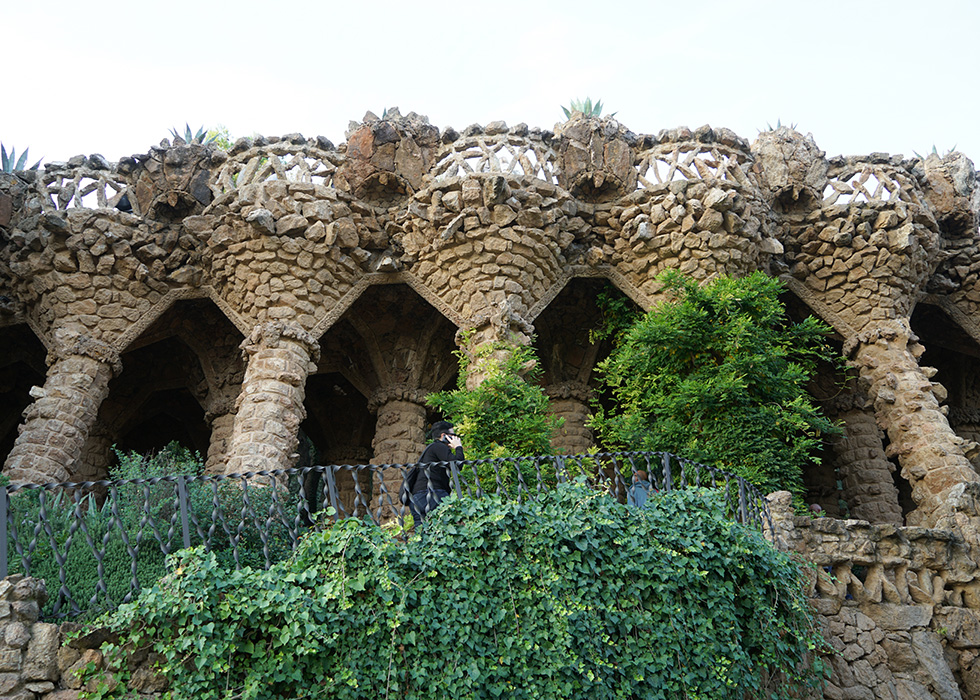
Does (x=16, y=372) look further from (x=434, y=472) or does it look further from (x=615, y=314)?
(x=434, y=472)

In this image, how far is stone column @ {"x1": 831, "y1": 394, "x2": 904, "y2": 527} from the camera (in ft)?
37.3

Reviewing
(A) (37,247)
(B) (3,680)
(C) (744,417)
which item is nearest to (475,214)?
(C) (744,417)

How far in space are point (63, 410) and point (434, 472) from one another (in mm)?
5552

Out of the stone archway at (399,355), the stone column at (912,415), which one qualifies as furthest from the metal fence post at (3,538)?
the stone column at (912,415)

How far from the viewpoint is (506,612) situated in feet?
14.9

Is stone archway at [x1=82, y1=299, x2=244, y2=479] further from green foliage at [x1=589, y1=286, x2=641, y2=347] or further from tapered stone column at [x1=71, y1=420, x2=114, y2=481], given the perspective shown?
green foliage at [x1=589, y1=286, x2=641, y2=347]

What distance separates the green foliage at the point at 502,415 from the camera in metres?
7.74

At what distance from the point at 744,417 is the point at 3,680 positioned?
6.15 meters

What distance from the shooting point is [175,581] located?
161 inches

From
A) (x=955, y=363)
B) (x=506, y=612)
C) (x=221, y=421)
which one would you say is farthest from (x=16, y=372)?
(x=955, y=363)

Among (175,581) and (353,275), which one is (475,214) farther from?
(175,581)

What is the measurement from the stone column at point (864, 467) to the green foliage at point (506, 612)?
667 cm

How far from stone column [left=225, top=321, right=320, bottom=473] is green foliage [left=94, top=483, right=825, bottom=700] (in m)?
4.01

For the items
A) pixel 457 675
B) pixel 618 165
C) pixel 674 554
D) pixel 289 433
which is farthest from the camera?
pixel 618 165
